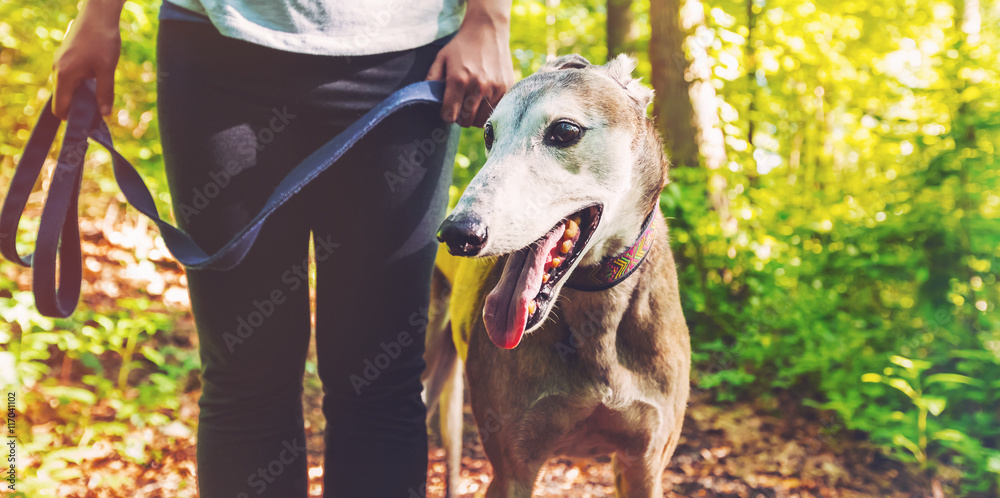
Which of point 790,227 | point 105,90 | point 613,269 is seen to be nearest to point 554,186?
point 613,269

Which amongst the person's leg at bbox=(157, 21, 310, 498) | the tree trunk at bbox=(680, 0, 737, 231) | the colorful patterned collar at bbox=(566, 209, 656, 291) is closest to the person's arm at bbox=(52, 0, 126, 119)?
the person's leg at bbox=(157, 21, 310, 498)

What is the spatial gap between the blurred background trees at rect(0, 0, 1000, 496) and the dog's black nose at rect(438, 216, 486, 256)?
2.00 metres

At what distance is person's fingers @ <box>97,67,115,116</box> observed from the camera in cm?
150

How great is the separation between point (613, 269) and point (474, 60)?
62 centimetres

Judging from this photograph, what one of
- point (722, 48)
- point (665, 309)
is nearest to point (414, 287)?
point (665, 309)

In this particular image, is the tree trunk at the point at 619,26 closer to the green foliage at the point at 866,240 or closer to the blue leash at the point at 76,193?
the green foliage at the point at 866,240

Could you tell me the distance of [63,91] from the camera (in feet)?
4.92

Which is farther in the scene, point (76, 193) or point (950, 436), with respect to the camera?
point (950, 436)

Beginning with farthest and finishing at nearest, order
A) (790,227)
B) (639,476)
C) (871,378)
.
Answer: (790,227) < (871,378) < (639,476)

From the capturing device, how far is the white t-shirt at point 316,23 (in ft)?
4.43

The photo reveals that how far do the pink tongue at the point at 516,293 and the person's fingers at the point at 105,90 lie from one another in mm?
1035

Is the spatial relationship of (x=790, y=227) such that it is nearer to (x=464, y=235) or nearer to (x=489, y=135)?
(x=489, y=135)

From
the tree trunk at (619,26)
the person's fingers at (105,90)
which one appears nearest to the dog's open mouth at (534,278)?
the person's fingers at (105,90)

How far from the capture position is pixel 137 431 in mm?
3146
